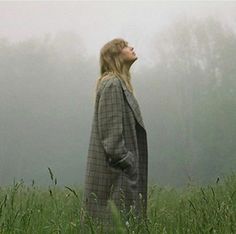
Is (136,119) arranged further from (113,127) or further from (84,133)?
(84,133)

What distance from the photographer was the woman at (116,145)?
11.5 ft

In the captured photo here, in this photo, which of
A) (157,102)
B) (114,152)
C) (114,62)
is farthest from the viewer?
(157,102)

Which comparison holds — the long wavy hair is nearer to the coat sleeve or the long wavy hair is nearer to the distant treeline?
the coat sleeve

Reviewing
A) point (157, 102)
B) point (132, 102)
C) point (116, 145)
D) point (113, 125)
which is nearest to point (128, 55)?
point (132, 102)

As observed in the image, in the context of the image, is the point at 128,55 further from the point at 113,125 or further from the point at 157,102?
the point at 157,102

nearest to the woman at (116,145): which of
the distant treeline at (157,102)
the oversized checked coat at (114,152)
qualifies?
the oversized checked coat at (114,152)

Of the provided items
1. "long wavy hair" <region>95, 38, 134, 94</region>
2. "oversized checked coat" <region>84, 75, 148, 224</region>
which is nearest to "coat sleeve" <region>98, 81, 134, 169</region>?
"oversized checked coat" <region>84, 75, 148, 224</region>

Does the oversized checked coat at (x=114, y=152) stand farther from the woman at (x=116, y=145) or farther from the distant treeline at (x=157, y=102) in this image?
the distant treeline at (x=157, y=102)

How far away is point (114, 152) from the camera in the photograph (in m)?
3.47

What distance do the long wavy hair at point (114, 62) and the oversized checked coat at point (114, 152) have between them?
0.08m

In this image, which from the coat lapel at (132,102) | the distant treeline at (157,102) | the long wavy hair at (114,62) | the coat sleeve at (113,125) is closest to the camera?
the coat sleeve at (113,125)

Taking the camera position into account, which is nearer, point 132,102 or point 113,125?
point 113,125

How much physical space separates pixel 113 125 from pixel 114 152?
0.71ft

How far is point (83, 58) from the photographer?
39844mm
